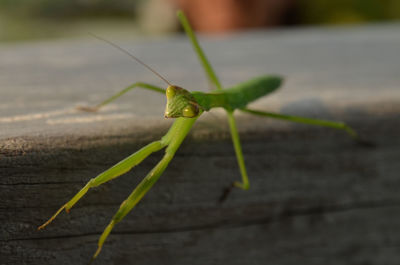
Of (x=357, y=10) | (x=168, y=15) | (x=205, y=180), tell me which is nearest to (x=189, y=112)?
(x=205, y=180)

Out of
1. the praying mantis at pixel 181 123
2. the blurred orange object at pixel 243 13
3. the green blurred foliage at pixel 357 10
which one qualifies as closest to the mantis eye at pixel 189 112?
the praying mantis at pixel 181 123

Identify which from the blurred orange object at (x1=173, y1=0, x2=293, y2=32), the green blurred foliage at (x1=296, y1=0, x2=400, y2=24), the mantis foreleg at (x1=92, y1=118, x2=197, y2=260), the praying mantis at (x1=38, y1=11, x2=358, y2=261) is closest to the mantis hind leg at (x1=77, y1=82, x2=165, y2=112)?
the praying mantis at (x1=38, y1=11, x2=358, y2=261)

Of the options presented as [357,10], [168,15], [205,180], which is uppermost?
[357,10]

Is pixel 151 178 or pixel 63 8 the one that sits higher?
pixel 151 178

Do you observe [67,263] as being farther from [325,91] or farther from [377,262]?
[325,91]

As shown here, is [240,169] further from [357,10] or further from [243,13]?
[357,10]

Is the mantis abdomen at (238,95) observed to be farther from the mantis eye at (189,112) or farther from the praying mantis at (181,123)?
the mantis eye at (189,112)

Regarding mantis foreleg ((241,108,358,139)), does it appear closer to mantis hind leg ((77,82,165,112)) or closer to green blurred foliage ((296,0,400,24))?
mantis hind leg ((77,82,165,112))
